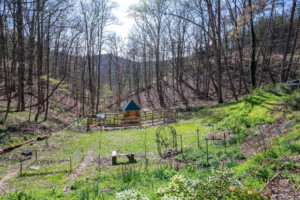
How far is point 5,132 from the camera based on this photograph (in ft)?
36.7

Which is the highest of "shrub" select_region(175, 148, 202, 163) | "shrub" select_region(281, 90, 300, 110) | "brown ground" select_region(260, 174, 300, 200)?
"shrub" select_region(281, 90, 300, 110)

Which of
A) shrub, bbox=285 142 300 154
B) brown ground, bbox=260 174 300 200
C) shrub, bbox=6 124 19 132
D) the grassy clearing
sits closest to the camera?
brown ground, bbox=260 174 300 200

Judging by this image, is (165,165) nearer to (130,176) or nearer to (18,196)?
(130,176)

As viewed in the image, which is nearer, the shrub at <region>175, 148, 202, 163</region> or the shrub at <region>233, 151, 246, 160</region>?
the shrub at <region>233, 151, 246, 160</region>

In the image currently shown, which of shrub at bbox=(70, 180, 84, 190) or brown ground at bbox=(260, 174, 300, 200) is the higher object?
brown ground at bbox=(260, 174, 300, 200)

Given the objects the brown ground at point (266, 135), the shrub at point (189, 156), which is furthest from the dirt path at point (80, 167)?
the brown ground at point (266, 135)

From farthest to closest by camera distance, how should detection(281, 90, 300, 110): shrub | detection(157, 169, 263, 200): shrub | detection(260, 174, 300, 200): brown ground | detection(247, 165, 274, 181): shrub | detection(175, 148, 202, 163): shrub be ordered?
1. detection(281, 90, 300, 110): shrub
2. detection(175, 148, 202, 163): shrub
3. detection(247, 165, 274, 181): shrub
4. detection(260, 174, 300, 200): brown ground
5. detection(157, 169, 263, 200): shrub

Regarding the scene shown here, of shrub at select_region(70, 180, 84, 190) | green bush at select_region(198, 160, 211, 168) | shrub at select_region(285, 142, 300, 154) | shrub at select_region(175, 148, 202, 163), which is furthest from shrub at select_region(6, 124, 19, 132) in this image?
shrub at select_region(285, 142, 300, 154)

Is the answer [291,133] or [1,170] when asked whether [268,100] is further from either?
[1,170]

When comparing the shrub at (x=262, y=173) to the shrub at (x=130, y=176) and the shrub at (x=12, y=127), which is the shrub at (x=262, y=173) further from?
the shrub at (x=12, y=127)

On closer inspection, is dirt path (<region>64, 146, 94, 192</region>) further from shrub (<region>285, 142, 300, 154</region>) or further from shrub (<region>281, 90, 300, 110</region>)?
shrub (<region>281, 90, 300, 110</region>)

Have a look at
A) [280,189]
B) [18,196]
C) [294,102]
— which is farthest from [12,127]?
[294,102]

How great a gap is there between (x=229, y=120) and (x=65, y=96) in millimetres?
27079

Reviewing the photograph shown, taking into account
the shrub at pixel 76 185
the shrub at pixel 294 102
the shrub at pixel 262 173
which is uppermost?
the shrub at pixel 294 102
